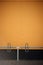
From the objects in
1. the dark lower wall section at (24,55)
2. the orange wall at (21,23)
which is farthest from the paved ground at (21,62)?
the orange wall at (21,23)

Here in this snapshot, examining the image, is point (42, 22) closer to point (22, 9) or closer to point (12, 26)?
point (22, 9)

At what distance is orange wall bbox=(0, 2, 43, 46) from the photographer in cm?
266

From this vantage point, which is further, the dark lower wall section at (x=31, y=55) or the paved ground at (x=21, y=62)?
the dark lower wall section at (x=31, y=55)

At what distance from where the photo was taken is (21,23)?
2.68 meters

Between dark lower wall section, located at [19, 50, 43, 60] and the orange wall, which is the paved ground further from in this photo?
the orange wall

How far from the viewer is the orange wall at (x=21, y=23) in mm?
2660

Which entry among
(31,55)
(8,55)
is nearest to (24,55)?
(31,55)

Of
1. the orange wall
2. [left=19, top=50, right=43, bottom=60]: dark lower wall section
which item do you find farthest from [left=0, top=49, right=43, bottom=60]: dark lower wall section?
the orange wall

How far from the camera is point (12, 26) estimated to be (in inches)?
105

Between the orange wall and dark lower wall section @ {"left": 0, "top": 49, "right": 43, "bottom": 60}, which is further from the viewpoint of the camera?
the orange wall

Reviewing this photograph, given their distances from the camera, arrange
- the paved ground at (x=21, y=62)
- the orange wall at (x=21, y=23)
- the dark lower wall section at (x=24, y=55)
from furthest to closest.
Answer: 1. the orange wall at (x=21, y=23)
2. the dark lower wall section at (x=24, y=55)
3. the paved ground at (x=21, y=62)

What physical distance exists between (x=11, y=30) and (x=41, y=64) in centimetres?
120

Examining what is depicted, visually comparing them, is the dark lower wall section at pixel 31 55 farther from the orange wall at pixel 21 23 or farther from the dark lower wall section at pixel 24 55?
the orange wall at pixel 21 23

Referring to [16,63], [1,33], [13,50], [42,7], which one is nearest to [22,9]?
[42,7]
